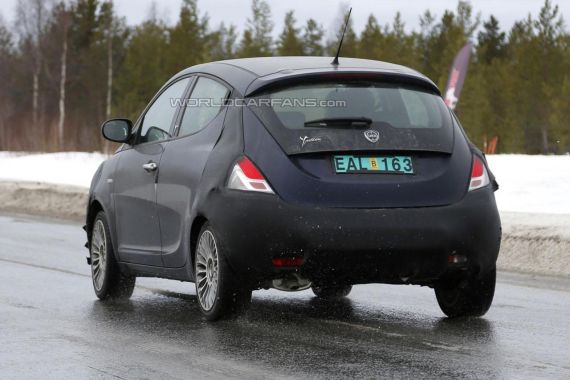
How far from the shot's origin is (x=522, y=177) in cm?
2164

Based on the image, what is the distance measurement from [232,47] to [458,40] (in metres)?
30.8

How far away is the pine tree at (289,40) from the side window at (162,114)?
10211cm

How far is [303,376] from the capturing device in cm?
613

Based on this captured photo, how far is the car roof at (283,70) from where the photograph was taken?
8028 millimetres

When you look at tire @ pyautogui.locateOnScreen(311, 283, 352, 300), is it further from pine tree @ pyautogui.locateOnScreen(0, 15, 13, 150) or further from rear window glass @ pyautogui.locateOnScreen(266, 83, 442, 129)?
pine tree @ pyautogui.locateOnScreen(0, 15, 13, 150)

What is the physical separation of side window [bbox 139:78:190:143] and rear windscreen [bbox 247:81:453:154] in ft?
4.05

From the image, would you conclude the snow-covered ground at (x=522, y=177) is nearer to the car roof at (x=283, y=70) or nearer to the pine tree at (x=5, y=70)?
the car roof at (x=283, y=70)

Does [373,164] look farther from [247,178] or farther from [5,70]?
[5,70]

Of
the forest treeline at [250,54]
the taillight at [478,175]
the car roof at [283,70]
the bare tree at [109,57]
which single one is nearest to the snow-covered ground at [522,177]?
the car roof at [283,70]

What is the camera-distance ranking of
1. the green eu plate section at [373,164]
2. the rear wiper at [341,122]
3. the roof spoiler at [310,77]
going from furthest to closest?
the roof spoiler at [310,77] < the rear wiper at [341,122] < the green eu plate section at [373,164]

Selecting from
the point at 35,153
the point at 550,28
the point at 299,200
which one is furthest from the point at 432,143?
the point at 550,28

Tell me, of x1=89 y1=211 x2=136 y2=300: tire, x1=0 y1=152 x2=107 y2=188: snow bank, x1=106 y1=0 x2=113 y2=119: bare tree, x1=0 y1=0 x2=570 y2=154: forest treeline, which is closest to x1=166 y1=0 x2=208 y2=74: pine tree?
x1=0 y1=0 x2=570 y2=154: forest treeline

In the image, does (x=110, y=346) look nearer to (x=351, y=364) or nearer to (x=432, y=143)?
(x=351, y=364)

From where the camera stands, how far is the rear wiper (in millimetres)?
7664
